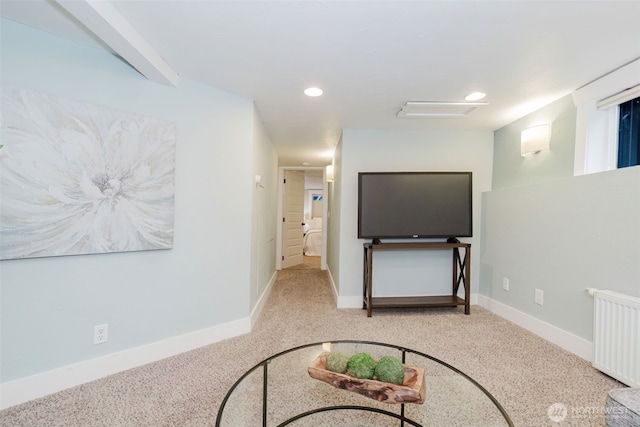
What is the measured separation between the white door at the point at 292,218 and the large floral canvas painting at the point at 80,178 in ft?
11.3

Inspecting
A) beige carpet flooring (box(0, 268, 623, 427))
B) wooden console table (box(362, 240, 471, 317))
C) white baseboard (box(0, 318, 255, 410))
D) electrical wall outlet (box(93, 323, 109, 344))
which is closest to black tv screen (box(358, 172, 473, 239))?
wooden console table (box(362, 240, 471, 317))

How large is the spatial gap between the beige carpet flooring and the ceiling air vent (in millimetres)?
2154

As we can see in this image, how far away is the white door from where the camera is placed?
551 centimetres

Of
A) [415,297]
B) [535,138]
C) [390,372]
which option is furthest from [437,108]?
[390,372]

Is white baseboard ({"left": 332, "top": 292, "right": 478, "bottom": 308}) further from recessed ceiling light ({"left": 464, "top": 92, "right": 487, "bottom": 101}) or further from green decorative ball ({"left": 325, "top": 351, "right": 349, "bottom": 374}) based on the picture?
recessed ceiling light ({"left": 464, "top": 92, "right": 487, "bottom": 101})

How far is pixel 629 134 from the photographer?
2064 mm

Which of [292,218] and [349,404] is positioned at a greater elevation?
[292,218]

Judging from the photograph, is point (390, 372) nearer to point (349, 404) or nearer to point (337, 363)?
point (337, 363)

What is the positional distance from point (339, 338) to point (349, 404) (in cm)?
88

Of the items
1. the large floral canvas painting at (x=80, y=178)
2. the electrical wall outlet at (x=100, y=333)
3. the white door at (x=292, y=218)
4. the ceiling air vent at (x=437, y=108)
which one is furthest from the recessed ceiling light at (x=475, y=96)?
the white door at (x=292, y=218)

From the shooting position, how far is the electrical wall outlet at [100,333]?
180 cm

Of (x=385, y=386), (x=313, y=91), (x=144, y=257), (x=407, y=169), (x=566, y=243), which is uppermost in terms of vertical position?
(x=313, y=91)

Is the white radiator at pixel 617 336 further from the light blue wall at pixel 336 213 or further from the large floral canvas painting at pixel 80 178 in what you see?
the large floral canvas painting at pixel 80 178

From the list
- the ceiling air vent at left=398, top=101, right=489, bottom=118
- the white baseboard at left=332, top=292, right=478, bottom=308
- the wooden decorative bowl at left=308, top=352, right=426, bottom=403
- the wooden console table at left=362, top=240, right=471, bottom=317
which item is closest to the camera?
the wooden decorative bowl at left=308, top=352, right=426, bottom=403
